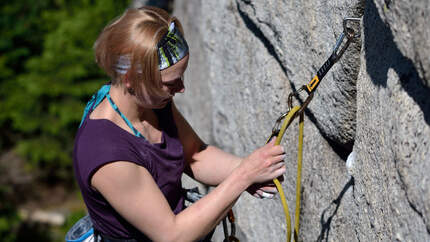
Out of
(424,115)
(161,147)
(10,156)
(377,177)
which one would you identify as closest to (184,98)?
(161,147)

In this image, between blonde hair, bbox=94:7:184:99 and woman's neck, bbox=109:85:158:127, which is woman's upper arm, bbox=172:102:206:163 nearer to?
woman's neck, bbox=109:85:158:127

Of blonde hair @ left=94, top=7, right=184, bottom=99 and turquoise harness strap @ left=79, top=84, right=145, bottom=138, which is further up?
blonde hair @ left=94, top=7, right=184, bottom=99

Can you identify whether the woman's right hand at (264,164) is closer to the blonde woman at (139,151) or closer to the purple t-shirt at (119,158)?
the blonde woman at (139,151)

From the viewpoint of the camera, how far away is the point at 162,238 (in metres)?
1.68

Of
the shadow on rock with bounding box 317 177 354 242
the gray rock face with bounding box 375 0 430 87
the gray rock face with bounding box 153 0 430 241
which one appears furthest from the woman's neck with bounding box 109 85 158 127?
the gray rock face with bounding box 375 0 430 87

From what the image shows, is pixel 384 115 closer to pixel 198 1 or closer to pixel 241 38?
pixel 241 38

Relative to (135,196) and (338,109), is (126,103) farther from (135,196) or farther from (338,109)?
(338,109)

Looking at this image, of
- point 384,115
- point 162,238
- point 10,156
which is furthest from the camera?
point 10,156

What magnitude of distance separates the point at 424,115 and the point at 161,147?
1005 mm

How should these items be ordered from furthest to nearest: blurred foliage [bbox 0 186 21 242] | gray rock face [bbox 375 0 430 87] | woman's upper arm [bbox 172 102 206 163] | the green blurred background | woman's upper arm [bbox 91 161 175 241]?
the green blurred background, blurred foliage [bbox 0 186 21 242], woman's upper arm [bbox 172 102 206 163], woman's upper arm [bbox 91 161 175 241], gray rock face [bbox 375 0 430 87]

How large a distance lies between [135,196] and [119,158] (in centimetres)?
13

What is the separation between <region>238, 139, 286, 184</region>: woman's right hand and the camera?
1.68 meters

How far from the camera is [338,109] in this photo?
168 cm

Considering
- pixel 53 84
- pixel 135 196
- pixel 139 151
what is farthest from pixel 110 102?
pixel 53 84
